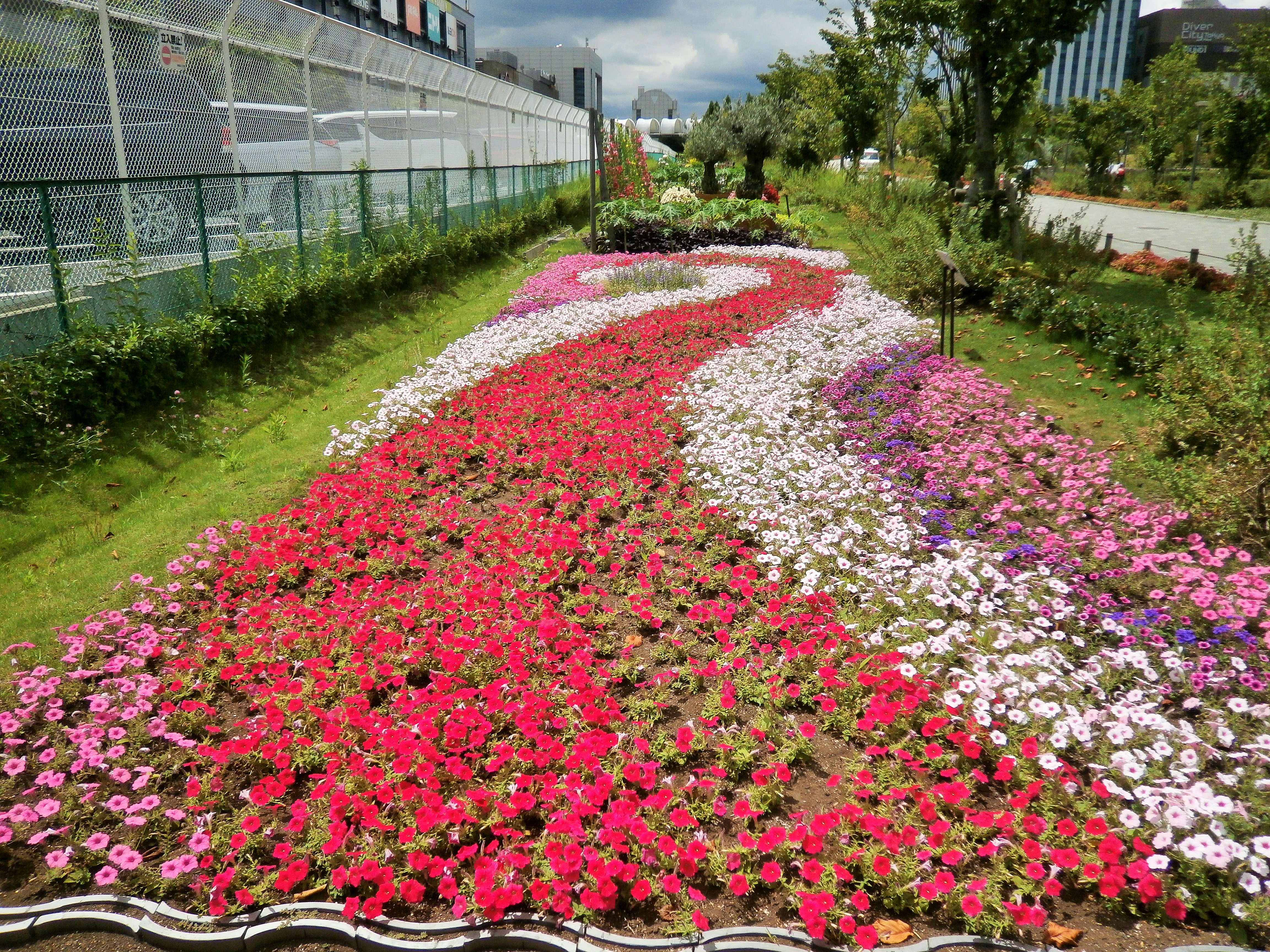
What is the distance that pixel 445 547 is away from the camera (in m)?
5.28

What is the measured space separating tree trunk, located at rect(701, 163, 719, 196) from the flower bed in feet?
87.6

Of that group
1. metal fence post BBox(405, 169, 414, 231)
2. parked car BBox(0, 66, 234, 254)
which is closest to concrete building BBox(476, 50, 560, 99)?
metal fence post BBox(405, 169, 414, 231)

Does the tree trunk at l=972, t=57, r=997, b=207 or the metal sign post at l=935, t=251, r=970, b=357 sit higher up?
the tree trunk at l=972, t=57, r=997, b=207

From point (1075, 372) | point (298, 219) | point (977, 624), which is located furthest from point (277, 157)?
point (977, 624)

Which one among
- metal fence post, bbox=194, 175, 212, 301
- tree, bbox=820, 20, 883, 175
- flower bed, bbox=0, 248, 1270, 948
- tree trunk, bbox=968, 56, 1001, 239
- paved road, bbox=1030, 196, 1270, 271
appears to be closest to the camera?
flower bed, bbox=0, 248, 1270, 948

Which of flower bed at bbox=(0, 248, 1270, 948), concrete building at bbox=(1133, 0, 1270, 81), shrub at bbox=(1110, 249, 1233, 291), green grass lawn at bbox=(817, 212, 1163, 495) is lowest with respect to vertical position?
flower bed at bbox=(0, 248, 1270, 948)

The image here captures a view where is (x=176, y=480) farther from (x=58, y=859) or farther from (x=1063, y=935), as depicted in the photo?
(x=1063, y=935)

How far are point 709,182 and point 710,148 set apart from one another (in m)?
1.23

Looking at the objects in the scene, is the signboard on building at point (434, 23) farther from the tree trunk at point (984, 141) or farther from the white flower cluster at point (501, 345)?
the tree trunk at point (984, 141)

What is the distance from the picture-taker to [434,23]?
51.8 meters

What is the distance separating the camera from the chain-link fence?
6.44 metres

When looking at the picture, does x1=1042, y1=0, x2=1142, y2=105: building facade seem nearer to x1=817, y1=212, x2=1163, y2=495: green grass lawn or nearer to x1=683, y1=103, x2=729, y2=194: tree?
x1=683, y1=103, x2=729, y2=194: tree

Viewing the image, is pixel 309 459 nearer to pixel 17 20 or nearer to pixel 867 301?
pixel 17 20

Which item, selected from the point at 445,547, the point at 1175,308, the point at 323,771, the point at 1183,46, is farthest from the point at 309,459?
the point at 1183,46
